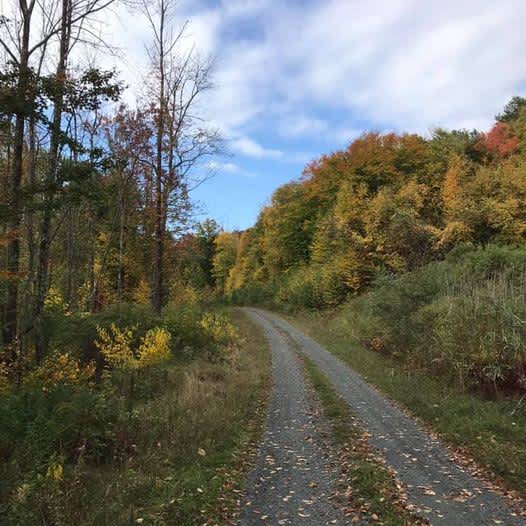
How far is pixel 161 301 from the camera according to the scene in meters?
17.8

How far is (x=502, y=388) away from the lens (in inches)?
355

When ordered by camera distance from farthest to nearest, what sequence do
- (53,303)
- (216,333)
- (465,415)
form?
(216,333) → (53,303) → (465,415)


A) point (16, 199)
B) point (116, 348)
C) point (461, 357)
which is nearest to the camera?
point (16, 199)

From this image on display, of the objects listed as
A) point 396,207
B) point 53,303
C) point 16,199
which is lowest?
point 53,303

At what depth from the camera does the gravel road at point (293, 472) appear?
468cm

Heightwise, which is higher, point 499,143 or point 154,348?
point 499,143

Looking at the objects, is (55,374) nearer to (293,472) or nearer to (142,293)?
(293,472)

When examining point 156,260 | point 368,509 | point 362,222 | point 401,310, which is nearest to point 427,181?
point 362,222

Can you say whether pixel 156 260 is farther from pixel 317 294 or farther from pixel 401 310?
pixel 317 294

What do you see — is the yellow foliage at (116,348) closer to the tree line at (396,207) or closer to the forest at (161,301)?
the forest at (161,301)

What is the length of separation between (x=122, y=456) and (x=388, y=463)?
12.2 feet

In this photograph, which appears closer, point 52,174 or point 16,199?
point 16,199

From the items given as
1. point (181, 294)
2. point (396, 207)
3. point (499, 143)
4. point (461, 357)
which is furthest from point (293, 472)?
point (499, 143)

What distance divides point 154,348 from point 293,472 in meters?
6.50
